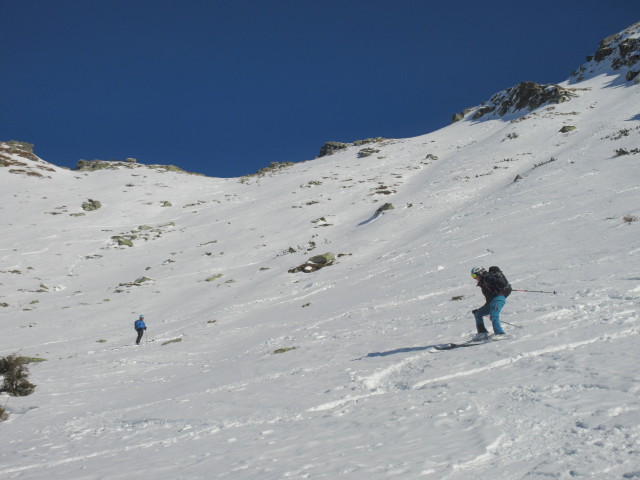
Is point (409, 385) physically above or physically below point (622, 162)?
below

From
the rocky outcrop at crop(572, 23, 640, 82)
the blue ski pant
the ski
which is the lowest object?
the ski

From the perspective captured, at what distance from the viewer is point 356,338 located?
39.4 ft

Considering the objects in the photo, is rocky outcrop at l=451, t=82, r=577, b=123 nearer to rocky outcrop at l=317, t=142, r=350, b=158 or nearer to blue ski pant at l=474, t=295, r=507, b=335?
rocky outcrop at l=317, t=142, r=350, b=158

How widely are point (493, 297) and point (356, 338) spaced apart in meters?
4.13

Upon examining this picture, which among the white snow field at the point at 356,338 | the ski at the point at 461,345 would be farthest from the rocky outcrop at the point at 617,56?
the ski at the point at 461,345

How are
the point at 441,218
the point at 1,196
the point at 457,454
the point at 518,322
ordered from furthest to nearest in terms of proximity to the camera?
1. the point at 1,196
2. the point at 441,218
3. the point at 518,322
4. the point at 457,454

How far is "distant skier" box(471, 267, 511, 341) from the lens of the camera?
9.26 metres

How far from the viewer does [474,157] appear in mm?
48312

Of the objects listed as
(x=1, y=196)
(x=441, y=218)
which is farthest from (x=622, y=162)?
(x=1, y=196)

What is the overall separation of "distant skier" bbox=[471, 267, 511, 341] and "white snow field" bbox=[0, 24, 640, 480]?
563 millimetres

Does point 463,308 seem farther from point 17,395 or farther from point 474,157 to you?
point 474,157

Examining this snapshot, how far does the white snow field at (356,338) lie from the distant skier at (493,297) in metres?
0.56

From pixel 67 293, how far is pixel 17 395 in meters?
21.0

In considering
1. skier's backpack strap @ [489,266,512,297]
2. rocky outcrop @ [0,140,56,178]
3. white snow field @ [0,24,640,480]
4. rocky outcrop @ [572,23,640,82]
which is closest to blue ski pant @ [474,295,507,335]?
skier's backpack strap @ [489,266,512,297]
